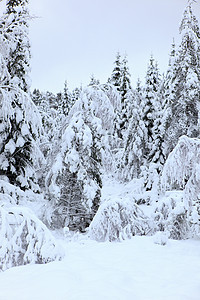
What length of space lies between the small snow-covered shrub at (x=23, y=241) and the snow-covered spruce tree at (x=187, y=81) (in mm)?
10644

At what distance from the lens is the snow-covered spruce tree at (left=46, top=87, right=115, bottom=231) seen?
9094 millimetres

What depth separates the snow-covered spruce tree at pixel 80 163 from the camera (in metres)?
9.09

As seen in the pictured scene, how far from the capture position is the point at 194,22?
541 inches

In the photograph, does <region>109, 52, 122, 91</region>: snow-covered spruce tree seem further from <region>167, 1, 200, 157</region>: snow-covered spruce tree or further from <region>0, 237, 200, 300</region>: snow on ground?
<region>0, 237, 200, 300</region>: snow on ground

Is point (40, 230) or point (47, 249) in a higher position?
point (40, 230)

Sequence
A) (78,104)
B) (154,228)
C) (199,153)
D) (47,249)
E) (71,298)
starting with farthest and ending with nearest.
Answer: (78,104) < (154,228) < (199,153) < (47,249) < (71,298)

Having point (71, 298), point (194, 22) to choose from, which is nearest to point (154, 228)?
point (71, 298)

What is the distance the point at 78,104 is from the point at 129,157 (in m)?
10.2

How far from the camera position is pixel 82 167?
929 centimetres

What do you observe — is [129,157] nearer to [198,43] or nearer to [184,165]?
[198,43]

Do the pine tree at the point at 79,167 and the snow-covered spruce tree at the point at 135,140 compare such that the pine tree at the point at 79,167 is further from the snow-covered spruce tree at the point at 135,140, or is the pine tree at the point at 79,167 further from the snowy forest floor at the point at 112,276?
the snow-covered spruce tree at the point at 135,140

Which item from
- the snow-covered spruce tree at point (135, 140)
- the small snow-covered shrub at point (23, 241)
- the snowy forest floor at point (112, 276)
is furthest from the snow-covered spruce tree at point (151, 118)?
the small snow-covered shrub at point (23, 241)

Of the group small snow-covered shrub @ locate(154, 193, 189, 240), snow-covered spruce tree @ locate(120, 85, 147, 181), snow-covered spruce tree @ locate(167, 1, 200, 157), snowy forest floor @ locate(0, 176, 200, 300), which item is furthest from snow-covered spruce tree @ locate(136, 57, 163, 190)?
snowy forest floor @ locate(0, 176, 200, 300)

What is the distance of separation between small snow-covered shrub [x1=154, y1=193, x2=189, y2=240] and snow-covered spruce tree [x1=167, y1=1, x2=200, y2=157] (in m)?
6.72
